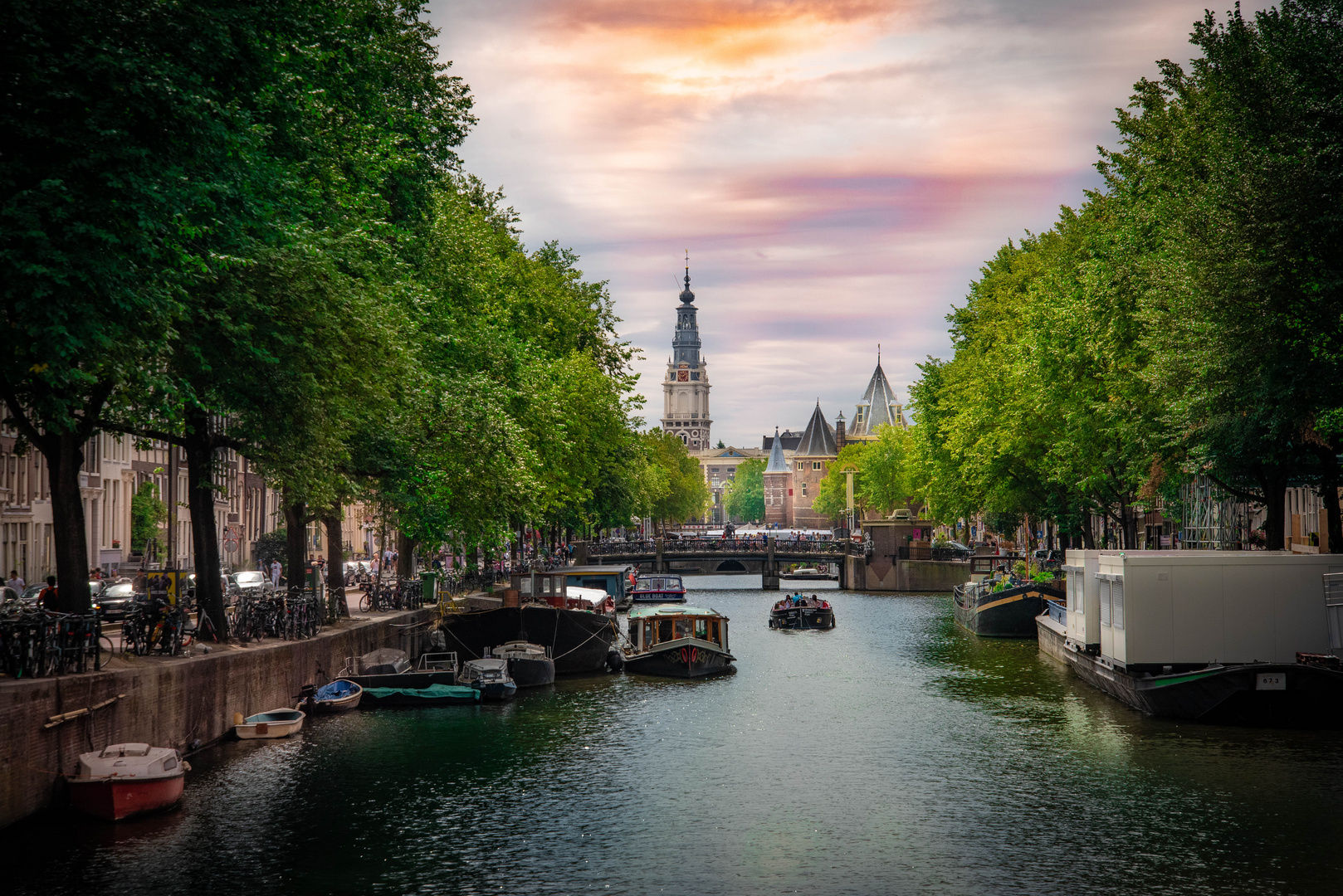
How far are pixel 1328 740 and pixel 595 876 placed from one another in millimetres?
18112

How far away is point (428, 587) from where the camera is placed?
175 feet

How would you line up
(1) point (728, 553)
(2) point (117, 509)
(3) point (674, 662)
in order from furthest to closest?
(1) point (728, 553), (2) point (117, 509), (3) point (674, 662)

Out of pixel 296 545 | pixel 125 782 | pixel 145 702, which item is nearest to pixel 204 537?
pixel 296 545

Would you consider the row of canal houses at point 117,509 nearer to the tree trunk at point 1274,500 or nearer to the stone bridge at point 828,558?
the stone bridge at point 828,558

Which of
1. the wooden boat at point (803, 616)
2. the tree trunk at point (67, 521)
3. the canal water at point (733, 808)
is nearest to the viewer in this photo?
the canal water at point (733, 808)

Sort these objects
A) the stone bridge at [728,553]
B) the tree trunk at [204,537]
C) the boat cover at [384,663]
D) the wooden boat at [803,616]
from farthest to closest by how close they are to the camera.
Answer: the stone bridge at [728,553]
the wooden boat at [803,616]
the boat cover at [384,663]
the tree trunk at [204,537]

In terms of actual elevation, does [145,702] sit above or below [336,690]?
above

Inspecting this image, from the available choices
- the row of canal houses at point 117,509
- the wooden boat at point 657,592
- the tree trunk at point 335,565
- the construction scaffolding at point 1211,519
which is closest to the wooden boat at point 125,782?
the row of canal houses at point 117,509

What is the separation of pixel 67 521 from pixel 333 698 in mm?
10928

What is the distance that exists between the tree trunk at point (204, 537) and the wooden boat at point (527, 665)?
11230 mm

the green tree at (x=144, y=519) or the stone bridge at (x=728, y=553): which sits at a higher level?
the green tree at (x=144, y=519)

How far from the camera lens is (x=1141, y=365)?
1795 inches

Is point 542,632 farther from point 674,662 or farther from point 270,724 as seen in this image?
point 270,724

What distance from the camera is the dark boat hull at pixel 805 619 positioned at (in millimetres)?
64938
